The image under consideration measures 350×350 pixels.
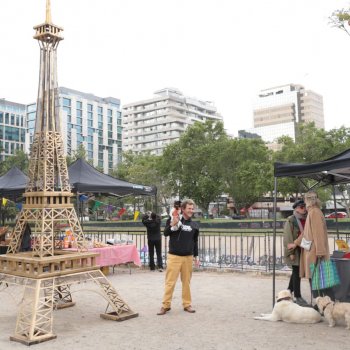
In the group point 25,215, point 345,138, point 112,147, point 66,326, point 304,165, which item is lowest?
point 66,326

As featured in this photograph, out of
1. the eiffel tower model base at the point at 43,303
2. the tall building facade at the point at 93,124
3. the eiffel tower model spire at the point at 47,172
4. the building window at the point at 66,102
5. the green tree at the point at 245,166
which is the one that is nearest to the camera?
the eiffel tower model base at the point at 43,303

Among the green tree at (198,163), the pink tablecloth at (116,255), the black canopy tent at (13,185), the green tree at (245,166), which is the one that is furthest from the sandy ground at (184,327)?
the green tree at (198,163)

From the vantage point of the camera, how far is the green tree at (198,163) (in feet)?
164

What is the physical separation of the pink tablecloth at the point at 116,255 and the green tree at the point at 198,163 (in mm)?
37458

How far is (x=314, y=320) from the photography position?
654cm

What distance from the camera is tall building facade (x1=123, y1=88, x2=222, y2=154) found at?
122750 millimetres

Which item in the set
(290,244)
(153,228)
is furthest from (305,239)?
(153,228)

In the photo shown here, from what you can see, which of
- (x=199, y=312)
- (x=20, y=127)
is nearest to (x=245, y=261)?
(x=199, y=312)

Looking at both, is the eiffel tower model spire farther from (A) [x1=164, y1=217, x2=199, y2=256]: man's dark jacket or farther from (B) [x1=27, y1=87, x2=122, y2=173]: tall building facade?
(B) [x1=27, y1=87, x2=122, y2=173]: tall building facade

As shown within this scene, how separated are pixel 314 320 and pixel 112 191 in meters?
7.35

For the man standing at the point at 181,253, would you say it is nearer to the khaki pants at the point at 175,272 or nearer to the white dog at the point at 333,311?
the khaki pants at the point at 175,272

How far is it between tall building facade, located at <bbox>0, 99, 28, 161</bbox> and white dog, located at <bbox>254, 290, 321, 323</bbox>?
11010 cm

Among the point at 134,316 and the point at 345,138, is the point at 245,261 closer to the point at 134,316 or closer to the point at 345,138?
the point at 134,316

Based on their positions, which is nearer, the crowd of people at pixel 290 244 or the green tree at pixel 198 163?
the crowd of people at pixel 290 244
